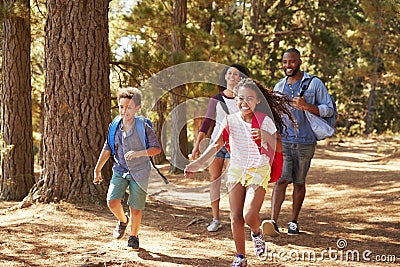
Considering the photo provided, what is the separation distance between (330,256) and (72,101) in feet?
12.7

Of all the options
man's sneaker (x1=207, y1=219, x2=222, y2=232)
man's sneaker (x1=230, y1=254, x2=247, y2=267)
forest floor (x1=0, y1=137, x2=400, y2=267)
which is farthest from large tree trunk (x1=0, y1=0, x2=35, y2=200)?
man's sneaker (x1=230, y1=254, x2=247, y2=267)

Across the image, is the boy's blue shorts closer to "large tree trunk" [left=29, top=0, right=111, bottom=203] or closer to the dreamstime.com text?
the dreamstime.com text

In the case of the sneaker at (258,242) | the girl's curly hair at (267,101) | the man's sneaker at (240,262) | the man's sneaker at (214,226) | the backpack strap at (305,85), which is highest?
the backpack strap at (305,85)

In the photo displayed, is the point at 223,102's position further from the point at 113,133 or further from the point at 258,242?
the point at 258,242

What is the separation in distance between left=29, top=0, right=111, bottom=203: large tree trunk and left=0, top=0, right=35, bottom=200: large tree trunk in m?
2.92

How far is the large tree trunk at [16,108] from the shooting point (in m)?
10.2

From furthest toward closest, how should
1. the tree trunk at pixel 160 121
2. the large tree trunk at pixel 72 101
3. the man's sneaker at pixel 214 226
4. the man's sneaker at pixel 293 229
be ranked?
the tree trunk at pixel 160 121
the large tree trunk at pixel 72 101
the man's sneaker at pixel 214 226
the man's sneaker at pixel 293 229

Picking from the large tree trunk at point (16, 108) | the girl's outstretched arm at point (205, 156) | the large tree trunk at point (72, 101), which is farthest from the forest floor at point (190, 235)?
the large tree trunk at point (16, 108)

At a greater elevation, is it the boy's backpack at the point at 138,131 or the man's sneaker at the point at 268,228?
the boy's backpack at the point at 138,131

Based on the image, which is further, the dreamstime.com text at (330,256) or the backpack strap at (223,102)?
the backpack strap at (223,102)

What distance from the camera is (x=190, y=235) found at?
647 cm

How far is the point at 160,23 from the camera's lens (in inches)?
610

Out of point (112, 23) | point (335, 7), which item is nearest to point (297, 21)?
point (335, 7)

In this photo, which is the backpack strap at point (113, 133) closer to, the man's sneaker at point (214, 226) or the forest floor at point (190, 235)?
the forest floor at point (190, 235)
